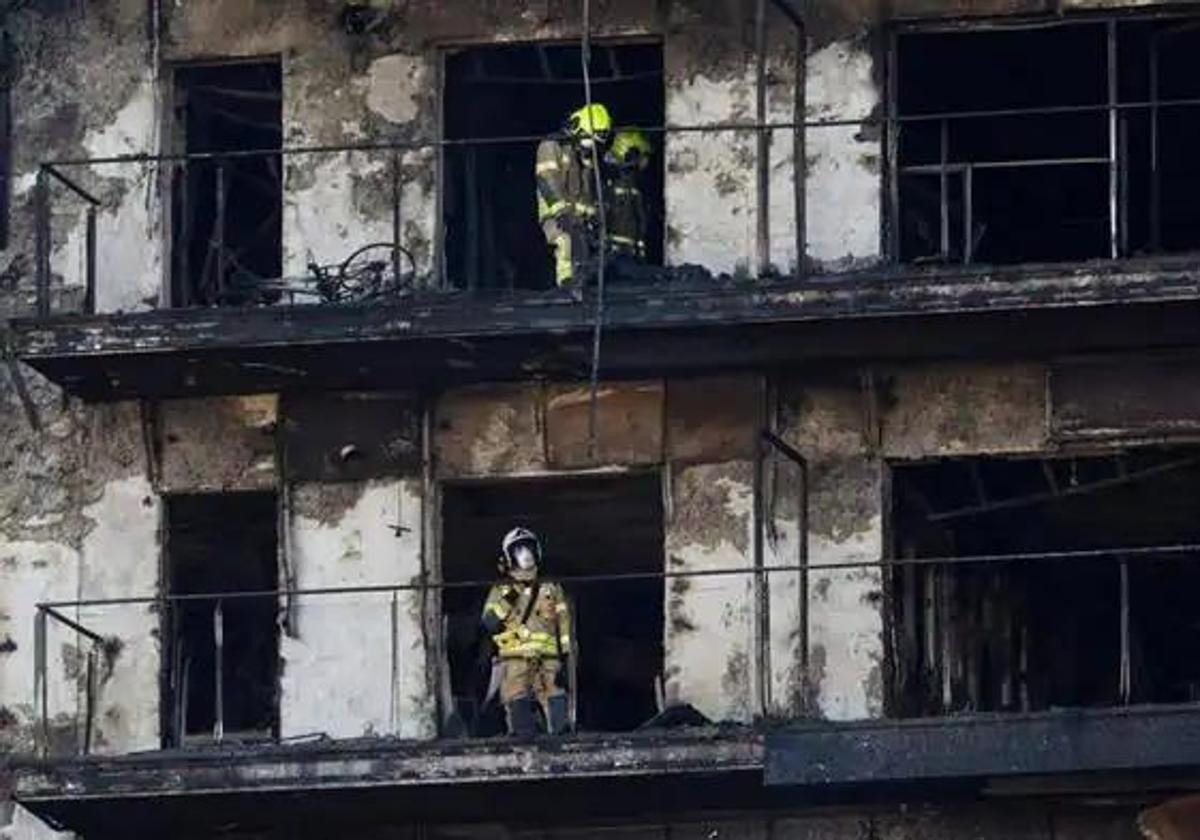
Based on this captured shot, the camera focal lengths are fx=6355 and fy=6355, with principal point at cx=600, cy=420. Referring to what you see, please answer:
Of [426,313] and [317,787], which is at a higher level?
[426,313]

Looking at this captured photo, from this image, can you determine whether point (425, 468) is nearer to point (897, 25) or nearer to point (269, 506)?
point (269, 506)

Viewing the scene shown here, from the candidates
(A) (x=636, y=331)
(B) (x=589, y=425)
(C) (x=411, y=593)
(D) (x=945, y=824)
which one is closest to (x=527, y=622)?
Result: (C) (x=411, y=593)

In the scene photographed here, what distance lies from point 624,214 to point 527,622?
101 inches

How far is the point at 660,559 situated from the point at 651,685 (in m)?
0.80

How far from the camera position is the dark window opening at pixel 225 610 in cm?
3897

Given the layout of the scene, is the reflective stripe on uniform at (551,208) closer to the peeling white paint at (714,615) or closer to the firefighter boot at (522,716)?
the peeling white paint at (714,615)

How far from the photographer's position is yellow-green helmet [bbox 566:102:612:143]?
124ft

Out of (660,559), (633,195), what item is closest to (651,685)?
(660,559)

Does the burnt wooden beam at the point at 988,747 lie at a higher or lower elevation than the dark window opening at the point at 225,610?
lower

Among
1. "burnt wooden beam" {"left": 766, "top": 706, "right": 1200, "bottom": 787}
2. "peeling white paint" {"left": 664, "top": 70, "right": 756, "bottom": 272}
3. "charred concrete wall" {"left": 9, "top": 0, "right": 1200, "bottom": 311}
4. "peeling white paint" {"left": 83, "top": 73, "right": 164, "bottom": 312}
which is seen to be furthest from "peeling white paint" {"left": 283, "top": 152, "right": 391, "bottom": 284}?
"burnt wooden beam" {"left": 766, "top": 706, "right": 1200, "bottom": 787}

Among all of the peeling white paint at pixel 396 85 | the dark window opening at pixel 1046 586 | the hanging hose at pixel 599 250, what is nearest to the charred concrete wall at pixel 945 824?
the dark window opening at pixel 1046 586

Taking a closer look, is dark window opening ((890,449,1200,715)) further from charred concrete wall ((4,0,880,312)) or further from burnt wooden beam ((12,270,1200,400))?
charred concrete wall ((4,0,880,312))

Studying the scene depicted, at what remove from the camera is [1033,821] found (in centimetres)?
3706

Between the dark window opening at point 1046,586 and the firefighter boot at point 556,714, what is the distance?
1961mm
